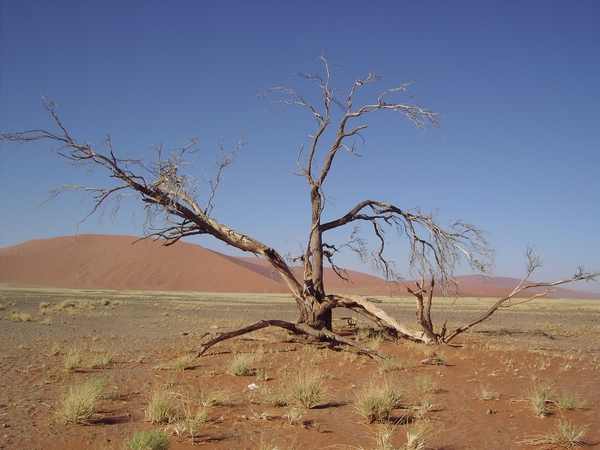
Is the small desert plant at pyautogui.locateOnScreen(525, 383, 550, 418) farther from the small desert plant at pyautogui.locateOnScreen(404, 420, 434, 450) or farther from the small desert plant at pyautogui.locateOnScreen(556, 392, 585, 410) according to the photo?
the small desert plant at pyautogui.locateOnScreen(404, 420, 434, 450)

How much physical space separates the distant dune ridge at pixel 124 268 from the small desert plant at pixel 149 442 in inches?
3269

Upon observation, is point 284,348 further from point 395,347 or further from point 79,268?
point 79,268

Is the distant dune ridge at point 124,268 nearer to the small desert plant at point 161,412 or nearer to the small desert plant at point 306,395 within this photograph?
the small desert plant at point 306,395

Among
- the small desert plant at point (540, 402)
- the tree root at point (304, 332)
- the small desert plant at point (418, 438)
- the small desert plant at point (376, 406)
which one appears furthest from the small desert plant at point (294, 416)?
→ the tree root at point (304, 332)

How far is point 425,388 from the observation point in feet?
24.0

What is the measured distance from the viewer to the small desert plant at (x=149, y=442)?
4357 mm

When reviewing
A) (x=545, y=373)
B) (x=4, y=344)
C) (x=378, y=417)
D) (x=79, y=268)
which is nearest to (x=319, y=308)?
(x=545, y=373)

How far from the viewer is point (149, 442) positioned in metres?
4.41

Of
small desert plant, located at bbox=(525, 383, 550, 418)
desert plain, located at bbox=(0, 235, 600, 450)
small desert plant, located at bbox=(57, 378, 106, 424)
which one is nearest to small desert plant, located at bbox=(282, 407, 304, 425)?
desert plain, located at bbox=(0, 235, 600, 450)

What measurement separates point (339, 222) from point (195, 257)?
99969mm

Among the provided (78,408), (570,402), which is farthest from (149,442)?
(570,402)

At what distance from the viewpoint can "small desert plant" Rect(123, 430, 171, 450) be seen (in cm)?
436

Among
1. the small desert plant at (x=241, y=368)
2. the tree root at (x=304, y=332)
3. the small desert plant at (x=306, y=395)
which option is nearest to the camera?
the small desert plant at (x=306, y=395)

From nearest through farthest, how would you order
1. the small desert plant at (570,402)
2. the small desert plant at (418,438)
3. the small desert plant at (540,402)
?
1. the small desert plant at (418,438)
2. the small desert plant at (540,402)
3. the small desert plant at (570,402)
